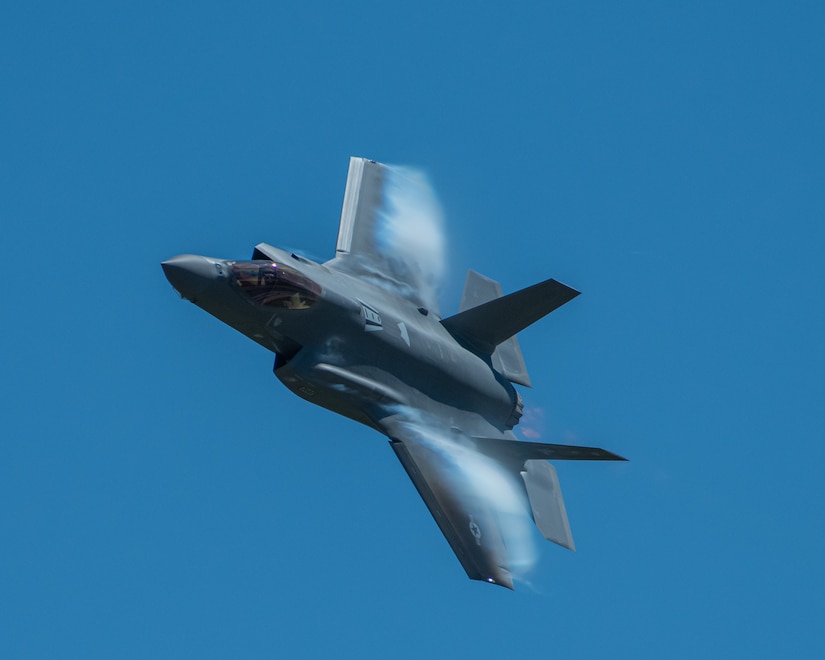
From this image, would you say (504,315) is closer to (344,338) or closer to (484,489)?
(484,489)

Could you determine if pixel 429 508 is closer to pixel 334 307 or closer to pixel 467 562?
pixel 467 562

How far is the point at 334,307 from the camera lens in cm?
2656

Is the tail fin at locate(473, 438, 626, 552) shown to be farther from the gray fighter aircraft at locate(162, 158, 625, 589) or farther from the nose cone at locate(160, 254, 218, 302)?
the nose cone at locate(160, 254, 218, 302)

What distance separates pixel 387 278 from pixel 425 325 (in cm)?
158

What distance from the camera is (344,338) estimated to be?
26781 mm

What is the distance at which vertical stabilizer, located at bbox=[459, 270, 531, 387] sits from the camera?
31203 millimetres

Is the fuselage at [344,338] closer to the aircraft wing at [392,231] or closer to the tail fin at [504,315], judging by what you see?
the tail fin at [504,315]

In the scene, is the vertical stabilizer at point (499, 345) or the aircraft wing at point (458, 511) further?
the vertical stabilizer at point (499, 345)

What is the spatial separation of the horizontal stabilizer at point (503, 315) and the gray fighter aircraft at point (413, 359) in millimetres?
25

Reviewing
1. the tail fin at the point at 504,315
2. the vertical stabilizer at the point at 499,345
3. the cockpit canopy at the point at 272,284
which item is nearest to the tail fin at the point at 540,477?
the vertical stabilizer at the point at 499,345

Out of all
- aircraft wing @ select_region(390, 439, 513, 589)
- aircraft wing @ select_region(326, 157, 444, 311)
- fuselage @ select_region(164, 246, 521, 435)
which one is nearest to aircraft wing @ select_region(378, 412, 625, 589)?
aircraft wing @ select_region(390, 439, 513, 589)

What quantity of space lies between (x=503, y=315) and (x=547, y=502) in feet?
12.8

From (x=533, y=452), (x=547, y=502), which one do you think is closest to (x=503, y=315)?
(x=533, y=452)

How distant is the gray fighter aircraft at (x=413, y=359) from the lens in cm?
2612
